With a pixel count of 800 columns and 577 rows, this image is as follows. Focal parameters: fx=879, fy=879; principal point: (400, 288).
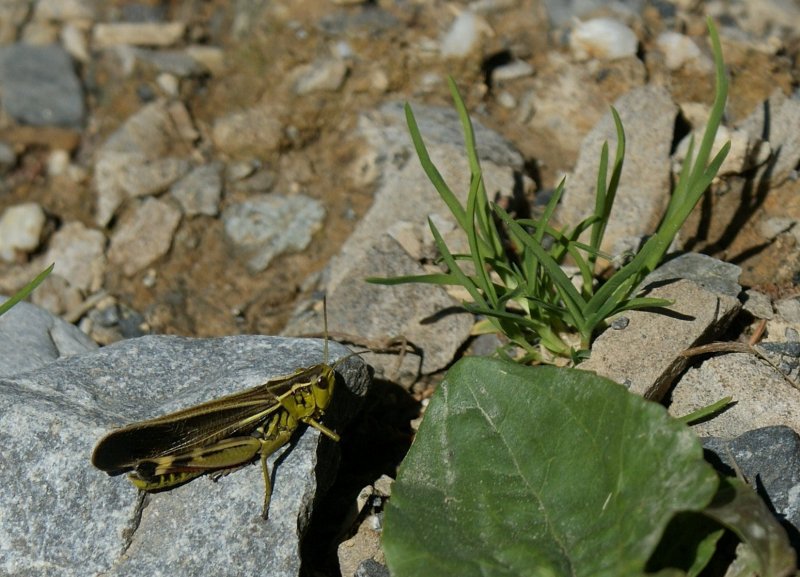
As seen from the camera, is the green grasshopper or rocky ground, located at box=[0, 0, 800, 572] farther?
rocky ground, located at box=[0, 0, 800, 572]

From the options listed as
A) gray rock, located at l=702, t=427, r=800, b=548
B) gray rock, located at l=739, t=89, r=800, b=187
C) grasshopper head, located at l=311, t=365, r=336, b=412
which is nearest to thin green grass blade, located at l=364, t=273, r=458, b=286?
grasshopper head, located at l=311, t=365, r=336, b=412

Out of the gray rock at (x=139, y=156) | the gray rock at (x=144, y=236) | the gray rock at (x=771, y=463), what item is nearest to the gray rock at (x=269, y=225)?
the gray rock at (x=144, y=236)

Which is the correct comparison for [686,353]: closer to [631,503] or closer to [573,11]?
[631,503]

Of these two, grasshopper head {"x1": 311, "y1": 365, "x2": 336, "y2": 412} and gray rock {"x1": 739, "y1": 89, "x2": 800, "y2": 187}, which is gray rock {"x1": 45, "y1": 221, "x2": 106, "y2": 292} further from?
gray rock {"x1": 739, "y1": 89, "x2": 800, "y2": 187}

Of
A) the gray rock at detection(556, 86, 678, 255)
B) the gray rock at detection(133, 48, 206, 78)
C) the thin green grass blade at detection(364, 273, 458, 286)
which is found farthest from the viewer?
the gray rock at detection(133, 48, 206, 78)

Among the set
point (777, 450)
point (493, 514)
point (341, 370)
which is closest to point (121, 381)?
point (341, 370)

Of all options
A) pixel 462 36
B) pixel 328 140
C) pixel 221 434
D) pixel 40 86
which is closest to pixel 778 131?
pixel 462 36
